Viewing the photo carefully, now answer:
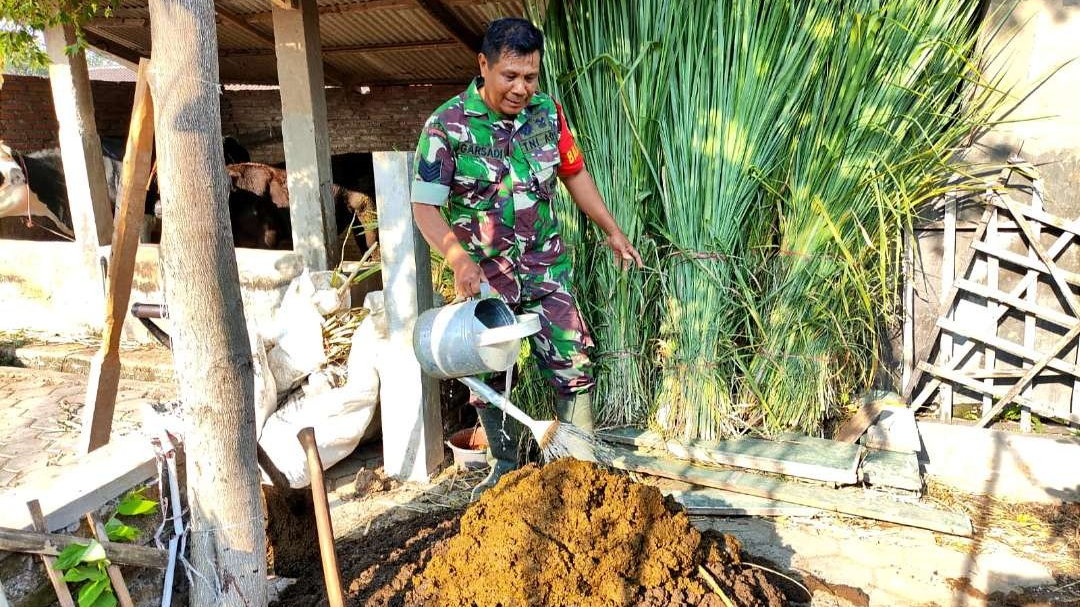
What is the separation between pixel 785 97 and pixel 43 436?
154 inches

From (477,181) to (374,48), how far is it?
4.91 metres

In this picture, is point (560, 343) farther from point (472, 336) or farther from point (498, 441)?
point (472, 336)

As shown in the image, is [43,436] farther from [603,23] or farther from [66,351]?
[603,23]

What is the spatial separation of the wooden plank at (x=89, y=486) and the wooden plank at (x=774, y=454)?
5.92ft

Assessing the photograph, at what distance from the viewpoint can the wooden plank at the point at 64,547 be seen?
1.66m

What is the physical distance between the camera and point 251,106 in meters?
9.79

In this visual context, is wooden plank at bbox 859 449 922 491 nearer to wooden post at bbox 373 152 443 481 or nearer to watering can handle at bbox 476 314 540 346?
watering can handle at bbox 476 314 540 346

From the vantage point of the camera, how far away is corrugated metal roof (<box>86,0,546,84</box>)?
531cm

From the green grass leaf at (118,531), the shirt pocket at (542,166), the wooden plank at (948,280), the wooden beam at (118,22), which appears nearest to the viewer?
the green grass leaf at (118,531)

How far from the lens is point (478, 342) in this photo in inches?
80.8

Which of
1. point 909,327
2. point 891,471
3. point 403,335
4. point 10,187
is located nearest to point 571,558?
point 403,335

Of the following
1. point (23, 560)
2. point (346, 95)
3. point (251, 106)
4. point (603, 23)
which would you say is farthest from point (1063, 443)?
point (251, 106)

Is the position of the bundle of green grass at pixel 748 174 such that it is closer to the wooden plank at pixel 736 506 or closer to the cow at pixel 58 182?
the wooden plank at pixel 736 506

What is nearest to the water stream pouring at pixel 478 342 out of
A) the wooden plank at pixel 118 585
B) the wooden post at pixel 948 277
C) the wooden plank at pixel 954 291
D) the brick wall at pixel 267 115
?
the wooden plank at pixel 118 585
